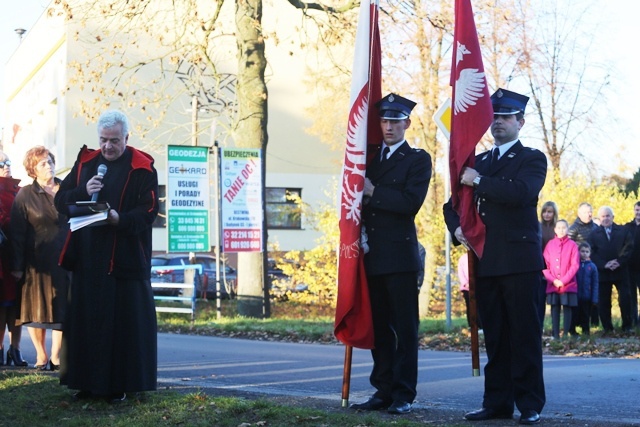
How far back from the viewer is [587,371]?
11039 millimetres

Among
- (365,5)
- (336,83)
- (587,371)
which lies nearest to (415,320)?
(365,5)

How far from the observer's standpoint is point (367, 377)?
36.0 feet

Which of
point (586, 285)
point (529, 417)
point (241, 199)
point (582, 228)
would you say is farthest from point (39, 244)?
point (241, 199)

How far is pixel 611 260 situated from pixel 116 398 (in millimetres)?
11072

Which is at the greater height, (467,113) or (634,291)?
(467,113)

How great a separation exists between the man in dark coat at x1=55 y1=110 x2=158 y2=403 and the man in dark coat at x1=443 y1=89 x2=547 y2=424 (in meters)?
2.50

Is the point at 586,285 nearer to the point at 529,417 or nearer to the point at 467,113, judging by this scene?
the point at 467,113

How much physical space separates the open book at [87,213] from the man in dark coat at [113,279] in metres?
0.07

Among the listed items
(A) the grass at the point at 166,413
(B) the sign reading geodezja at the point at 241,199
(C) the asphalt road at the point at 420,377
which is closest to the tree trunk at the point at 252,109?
(B) the sign reading geodezja at the point at 241,199

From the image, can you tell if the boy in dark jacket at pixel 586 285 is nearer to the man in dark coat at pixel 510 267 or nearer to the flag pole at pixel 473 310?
the flag pole at pixel 473 310

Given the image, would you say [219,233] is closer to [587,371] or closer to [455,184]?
[587,371]

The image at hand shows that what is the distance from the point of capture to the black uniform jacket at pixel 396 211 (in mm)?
7824

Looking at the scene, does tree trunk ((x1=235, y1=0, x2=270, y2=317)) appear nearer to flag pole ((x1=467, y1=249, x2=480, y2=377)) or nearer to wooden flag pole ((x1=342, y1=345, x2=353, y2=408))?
wooden flag pole ((x1=342, y1=345, x2=353, y2=408))

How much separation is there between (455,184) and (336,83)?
97.0 feet
